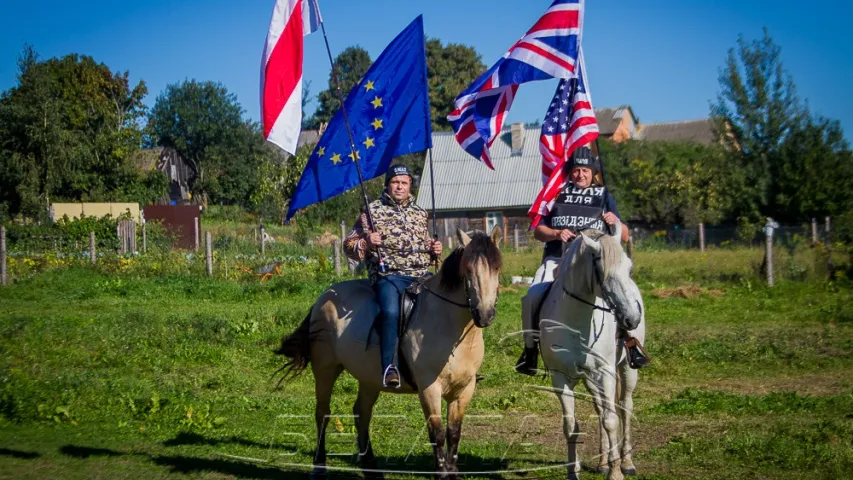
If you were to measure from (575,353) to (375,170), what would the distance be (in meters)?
2.83

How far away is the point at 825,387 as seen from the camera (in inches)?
429

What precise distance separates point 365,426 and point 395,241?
1761 mm

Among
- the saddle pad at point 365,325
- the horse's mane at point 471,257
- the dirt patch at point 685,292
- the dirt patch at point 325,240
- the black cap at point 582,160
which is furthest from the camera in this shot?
the dirt patch at point 325,240

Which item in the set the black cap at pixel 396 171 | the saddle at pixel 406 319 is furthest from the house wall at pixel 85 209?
the saddle at pixel 406 319

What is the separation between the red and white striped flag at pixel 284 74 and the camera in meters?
8.24

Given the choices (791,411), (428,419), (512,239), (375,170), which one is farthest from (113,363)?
(512,239)

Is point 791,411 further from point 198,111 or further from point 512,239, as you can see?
point 198,111

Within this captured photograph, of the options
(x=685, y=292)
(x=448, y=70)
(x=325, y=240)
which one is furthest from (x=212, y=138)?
(x=685, y=292)

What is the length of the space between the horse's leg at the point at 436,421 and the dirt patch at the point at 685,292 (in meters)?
14.2

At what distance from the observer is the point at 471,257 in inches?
249

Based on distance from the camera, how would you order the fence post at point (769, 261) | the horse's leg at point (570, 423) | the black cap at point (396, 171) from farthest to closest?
1. the fence post at point (769, 261)
2. the black cap at point (396, 171)
3. the horse's leg at point (570, 423)

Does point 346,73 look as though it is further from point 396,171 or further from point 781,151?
point 396,171

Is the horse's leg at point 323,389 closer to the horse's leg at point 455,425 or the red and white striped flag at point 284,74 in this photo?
the horse's leg at point 455,425

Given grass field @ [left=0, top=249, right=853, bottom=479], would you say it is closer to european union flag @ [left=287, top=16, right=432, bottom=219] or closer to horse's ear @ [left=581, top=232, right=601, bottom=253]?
horse's ear @ [left=581, top=232, right=601, bottom=253]
